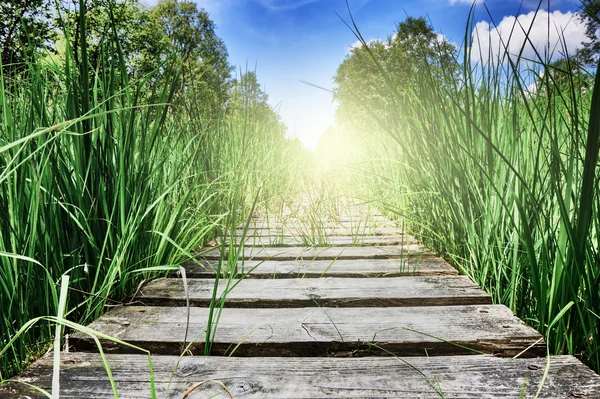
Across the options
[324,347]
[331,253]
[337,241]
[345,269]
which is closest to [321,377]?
[324,347]

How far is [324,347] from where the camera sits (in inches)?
37.5

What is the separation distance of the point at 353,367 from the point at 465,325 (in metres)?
0.41

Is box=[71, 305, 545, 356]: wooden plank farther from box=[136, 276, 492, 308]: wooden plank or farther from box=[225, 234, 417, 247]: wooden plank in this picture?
box=[225, 234, 417, 247]: wooden plank

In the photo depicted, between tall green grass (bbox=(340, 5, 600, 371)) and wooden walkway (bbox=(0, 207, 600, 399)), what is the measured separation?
0.10 metres

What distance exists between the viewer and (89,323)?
112cm

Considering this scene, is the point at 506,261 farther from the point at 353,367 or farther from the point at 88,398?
the point at 88,398

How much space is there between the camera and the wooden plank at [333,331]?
0.94 meters

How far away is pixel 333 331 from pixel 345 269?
0.63 metres

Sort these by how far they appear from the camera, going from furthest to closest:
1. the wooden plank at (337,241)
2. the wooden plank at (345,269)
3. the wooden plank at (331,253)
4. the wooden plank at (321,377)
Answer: the wooden plank at (337,241) < the wooden plank at (331,253) < the wooden plank at (345,269) < the wooden plank at (321,377)

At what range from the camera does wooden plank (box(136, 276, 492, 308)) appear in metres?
1.24

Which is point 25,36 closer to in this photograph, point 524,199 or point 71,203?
point 71,203

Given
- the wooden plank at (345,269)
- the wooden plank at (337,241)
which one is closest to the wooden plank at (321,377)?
the wooden plank at (345,269)

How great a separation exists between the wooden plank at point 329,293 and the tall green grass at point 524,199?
5.8 inches

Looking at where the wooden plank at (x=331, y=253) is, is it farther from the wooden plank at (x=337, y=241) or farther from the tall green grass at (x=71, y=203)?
the tall green grass at (x=71, y=203)
